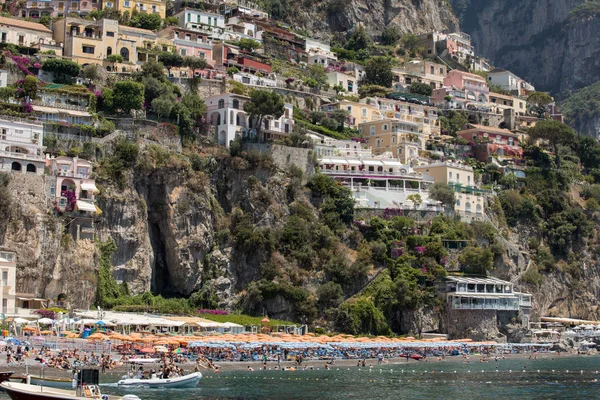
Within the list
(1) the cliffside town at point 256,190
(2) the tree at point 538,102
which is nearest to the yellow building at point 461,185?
(1) the cliffside town at point 256,190

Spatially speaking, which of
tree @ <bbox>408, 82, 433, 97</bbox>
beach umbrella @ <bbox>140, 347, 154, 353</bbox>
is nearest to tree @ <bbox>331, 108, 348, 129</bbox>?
tree @ <bbox>408, 82, 433, 97</bbox>

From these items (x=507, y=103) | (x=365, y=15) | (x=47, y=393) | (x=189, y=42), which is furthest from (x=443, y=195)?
(x=47, y=393)

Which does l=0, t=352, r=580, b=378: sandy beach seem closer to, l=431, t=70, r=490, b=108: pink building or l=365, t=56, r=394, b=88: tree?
l=431, t=70, r=490, b=108: pink building

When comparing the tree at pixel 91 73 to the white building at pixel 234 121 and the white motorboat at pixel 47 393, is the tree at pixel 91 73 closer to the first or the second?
the white building at pixel 234 121

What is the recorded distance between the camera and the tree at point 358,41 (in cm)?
12762

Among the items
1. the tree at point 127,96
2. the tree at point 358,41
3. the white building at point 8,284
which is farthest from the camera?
the tree at point 358,41

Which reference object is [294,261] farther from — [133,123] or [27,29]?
[27,29]

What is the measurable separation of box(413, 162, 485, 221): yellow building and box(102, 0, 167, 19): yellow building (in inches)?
1272

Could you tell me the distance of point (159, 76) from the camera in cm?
8675

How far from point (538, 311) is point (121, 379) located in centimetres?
5037

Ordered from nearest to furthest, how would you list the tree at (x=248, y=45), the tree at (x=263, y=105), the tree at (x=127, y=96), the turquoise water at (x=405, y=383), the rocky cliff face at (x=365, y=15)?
the turquoise water at (x=405, y=383)
the tree at (x=127, y=96)
the tree at (x=263, y=105)
the tree at (x=248, y=45)
the rocky cliff face at (x=365, y=15)

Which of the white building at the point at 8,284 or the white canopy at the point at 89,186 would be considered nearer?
the white building at the point at 8,284

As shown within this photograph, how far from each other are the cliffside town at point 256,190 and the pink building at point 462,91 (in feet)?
21.1

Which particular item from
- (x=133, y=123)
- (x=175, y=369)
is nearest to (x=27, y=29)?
(x=133, y=123)
